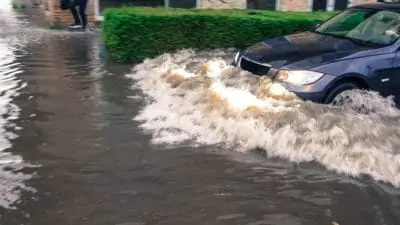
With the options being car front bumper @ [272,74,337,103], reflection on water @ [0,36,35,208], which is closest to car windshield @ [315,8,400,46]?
car front bumper @ [272,74,337,103]

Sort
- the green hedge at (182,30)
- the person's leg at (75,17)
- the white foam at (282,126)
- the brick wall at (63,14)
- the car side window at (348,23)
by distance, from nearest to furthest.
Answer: the white foam at (282,126) → the car side window at (348,23) → the green hedge at (182,30) → the person's leg at (75,17) → the brick wall at (63,14)

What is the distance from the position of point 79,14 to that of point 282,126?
9577 millimetres

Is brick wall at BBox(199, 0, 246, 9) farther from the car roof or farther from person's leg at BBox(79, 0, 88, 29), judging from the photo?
the car roof

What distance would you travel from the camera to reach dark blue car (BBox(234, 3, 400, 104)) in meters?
6.49

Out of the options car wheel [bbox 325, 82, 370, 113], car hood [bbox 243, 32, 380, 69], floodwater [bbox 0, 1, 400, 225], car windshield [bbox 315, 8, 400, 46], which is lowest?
floodwater [bbox 0, 1, 400, 225]

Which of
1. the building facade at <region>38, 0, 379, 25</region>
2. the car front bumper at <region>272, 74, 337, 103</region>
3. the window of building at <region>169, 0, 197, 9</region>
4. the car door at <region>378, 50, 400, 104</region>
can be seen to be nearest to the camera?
the car front bumper at <region>272, 74, 337, 103</region>

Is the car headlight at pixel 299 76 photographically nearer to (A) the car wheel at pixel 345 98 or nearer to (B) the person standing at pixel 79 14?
(A) the car wheel at pixel 345 98

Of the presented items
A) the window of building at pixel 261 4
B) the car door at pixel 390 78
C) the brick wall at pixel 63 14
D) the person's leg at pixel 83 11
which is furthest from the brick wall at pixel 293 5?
the car door at pixel 390 78

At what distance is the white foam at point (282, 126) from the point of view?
5574 mm

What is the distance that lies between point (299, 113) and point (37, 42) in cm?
780

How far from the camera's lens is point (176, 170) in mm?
5254

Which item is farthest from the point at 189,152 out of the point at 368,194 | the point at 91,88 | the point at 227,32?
the point at 227,32

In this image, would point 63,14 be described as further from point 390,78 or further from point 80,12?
point 390,78

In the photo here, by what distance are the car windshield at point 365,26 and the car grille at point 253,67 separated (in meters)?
1.39
